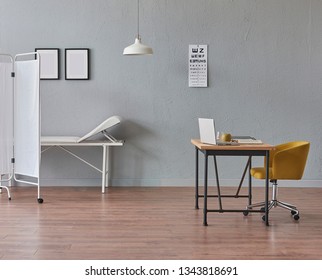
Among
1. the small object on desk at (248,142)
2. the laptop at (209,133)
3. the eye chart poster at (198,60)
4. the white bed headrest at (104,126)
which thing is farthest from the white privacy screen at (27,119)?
the small object on desk at (248,142)

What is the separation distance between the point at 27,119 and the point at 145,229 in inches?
93.1

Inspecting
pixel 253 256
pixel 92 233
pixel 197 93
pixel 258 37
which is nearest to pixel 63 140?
pixel 197 93

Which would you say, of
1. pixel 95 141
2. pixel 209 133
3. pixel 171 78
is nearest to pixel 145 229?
pixel 209 133

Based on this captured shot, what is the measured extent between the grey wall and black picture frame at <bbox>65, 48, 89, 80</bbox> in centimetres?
10

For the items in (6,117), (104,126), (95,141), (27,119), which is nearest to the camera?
(27,119)

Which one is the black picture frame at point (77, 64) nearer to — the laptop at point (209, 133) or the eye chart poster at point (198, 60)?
the eye chart poster at point (198, 60)

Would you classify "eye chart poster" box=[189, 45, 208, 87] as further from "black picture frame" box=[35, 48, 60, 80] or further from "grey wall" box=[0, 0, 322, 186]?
"black picture frame" box=[35, 48, 60, 80]

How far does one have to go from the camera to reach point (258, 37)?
299 inches

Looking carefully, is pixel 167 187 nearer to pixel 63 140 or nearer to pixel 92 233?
pixel 63 140

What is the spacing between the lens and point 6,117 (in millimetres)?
6848

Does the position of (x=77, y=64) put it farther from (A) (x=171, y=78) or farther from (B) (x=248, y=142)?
(B) (x=248, y=142)

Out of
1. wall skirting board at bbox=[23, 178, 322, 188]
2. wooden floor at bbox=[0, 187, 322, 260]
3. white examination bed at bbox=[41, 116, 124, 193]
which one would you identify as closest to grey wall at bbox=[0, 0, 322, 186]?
wall skirting board at bbox=[23, 178, 322, 188]

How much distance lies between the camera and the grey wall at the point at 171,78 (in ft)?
24.8

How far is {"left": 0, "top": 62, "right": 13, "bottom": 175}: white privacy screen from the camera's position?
267 inches
